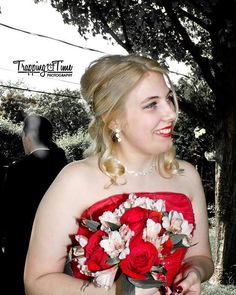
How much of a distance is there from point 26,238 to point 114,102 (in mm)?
2348

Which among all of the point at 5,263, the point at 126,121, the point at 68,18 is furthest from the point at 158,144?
the point at 68,18

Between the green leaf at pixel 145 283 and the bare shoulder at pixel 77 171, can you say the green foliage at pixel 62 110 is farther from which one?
the green leaf at pixel 145 283

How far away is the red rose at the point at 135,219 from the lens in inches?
77.2

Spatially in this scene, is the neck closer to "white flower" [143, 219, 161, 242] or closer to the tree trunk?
"white flower" [143, 219, 161, 242]

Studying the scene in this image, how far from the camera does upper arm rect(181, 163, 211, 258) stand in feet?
8.36

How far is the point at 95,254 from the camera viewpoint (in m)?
1.99

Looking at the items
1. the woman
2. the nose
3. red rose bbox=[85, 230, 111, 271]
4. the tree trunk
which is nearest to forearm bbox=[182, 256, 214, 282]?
the woman

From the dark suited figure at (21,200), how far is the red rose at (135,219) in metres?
2.37

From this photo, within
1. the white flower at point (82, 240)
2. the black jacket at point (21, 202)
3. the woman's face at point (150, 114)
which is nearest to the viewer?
the white flower at point (82, 240)

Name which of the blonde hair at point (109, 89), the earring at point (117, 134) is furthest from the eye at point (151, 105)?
the earring at point (117, 134)

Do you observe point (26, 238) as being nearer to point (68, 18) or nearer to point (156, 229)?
point (156, 229)

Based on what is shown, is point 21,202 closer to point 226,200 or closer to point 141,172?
point 141,172

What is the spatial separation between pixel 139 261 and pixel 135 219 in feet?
0.57

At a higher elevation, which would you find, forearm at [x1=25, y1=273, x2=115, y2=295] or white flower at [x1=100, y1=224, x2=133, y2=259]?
white flower at [x1=100, y1=224, x2=133, y2=259]
